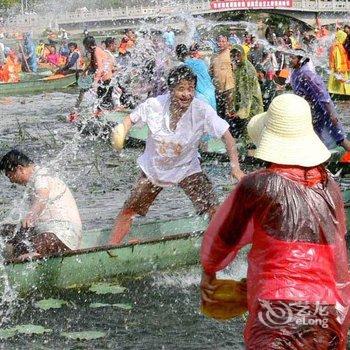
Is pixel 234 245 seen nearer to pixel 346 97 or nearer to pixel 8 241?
pixel 8 241

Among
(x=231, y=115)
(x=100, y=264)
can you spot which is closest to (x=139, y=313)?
(x=100, y=264)

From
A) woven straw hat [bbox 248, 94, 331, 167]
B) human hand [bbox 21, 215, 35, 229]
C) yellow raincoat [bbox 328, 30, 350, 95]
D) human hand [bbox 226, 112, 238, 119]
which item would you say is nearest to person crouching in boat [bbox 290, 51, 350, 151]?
human hand [bbox 21, 215, 35, 229]

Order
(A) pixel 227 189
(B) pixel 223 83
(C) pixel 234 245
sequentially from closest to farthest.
A: (C) pixel 234 245
(A) pixel 227 189
(B) pixel 223 83

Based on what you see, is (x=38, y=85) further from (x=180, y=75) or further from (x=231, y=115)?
(x=180, y=75)

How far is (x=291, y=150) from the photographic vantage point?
3641 mm

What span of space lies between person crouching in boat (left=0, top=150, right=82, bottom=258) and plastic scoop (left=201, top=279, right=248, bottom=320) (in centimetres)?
348

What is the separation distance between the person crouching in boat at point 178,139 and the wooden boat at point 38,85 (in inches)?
760

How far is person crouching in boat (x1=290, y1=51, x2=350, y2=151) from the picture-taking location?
9.44 meters

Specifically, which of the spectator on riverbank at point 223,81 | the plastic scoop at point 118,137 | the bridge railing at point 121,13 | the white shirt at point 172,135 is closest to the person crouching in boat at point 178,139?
the white shirt at point 172,135

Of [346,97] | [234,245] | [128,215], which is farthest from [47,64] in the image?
[234,245]

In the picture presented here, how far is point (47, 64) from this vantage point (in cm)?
3847

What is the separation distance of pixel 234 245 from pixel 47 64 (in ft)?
116

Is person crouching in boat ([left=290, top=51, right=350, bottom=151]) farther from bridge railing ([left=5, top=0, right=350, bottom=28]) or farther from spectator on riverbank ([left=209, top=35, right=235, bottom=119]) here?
bridge railing ([left=5, top=0, right=350, bottom=28])

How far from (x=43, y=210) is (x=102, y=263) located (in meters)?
0.63
